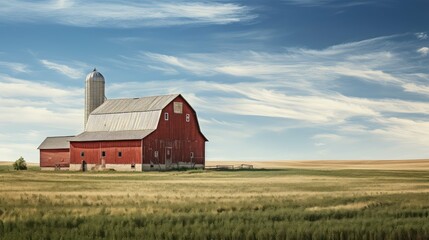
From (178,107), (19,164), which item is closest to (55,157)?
(19,164)

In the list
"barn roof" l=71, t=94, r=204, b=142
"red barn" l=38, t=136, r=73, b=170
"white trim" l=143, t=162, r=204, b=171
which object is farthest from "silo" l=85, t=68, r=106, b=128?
"white trim" l=143, t=162, r=204, b=171

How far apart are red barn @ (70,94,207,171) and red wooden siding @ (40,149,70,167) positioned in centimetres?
479

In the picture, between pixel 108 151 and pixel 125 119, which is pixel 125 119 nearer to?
pixel 125 119

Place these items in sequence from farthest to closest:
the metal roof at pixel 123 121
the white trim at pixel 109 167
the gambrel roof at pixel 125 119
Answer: the metal roof at pixel 123 121 → the gambrel roof at pixel 125 119 → the white trim at pixel 109 167

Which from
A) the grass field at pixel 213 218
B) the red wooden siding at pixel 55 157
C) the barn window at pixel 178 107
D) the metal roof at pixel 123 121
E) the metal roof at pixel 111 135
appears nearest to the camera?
the grass field at pixel 213 218

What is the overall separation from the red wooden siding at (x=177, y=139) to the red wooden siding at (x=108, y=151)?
1.36 m

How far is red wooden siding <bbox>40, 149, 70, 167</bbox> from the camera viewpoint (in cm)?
8561

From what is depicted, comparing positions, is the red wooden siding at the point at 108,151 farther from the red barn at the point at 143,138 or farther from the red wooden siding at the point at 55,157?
the red wooden siding at the point at 55,157

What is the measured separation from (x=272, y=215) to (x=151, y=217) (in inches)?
159

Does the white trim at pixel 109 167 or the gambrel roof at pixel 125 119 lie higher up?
the gambrel roof at pixel 125 119

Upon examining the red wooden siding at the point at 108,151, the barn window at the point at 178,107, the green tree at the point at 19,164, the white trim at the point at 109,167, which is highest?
the barn window at the point at 178,107

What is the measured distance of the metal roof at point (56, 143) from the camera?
8650 cm

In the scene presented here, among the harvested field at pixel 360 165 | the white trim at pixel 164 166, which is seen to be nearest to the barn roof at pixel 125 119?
the white trim at pixel 164 166

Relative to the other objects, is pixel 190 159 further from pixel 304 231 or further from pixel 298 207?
pixel 304 231
